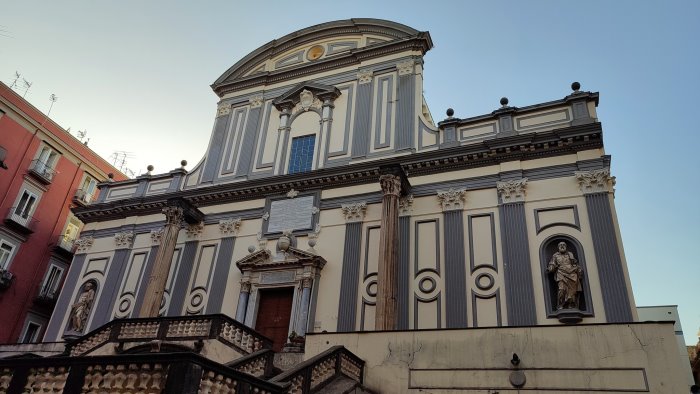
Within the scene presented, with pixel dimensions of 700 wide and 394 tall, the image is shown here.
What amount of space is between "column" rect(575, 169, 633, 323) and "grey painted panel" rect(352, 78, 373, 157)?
7.62 metres

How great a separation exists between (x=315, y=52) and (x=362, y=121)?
5.24 metres

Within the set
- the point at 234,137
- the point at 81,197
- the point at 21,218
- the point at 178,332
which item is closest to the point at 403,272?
the point at 178,332

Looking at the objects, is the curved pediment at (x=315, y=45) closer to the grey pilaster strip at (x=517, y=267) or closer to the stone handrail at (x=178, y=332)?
the grey pilaster strip at (x=517, y=267)

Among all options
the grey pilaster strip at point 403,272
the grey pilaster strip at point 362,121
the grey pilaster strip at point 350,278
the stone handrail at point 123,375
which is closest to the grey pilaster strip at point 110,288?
the grey pilaster strip at point 350,278

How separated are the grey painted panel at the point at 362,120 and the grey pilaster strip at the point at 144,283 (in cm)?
895

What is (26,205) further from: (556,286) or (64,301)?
(556,286)

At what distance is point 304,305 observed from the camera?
1627 centimetres

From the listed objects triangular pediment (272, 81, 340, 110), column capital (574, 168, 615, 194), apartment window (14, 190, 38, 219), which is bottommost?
column capital (574, 168, 615, 194)

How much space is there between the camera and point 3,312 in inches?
877

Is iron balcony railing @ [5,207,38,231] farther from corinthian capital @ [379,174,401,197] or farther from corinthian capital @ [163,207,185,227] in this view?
corinthian capital @ [379,174,401,197]

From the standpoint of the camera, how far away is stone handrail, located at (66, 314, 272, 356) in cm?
1239

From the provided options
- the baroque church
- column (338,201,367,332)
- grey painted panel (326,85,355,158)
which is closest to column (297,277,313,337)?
the baroque church

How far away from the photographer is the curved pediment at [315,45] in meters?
21.3

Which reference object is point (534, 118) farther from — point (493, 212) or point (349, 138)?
point (349, 138)
